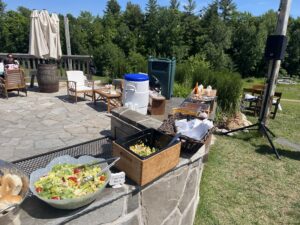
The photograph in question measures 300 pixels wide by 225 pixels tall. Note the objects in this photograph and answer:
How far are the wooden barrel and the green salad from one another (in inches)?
219

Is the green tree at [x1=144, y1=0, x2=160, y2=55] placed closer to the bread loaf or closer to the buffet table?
the buffet table

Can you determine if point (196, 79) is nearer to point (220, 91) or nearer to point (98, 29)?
point (220, 91)

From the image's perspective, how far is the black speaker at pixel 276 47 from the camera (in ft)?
16.1

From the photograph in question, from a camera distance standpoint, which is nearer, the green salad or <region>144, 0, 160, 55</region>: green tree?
the green salad

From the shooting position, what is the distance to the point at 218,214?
3111mm

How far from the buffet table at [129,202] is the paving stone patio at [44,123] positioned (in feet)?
4.71

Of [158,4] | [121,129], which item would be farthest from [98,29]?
[121,129]

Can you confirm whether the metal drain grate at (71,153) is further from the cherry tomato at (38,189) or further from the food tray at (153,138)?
the cherry tomato at (38,189)

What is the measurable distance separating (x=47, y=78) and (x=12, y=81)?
927 millimetres

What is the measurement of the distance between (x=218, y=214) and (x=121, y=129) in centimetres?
164

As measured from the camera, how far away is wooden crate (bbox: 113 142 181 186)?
174cm

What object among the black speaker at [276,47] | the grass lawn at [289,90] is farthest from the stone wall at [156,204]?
the grass lawn at [289,90]

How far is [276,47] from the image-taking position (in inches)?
196

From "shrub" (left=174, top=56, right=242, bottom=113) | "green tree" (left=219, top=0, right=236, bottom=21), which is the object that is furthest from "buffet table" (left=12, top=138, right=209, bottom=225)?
"green tree" (left=219, top=0, right=236, bottom=21)
